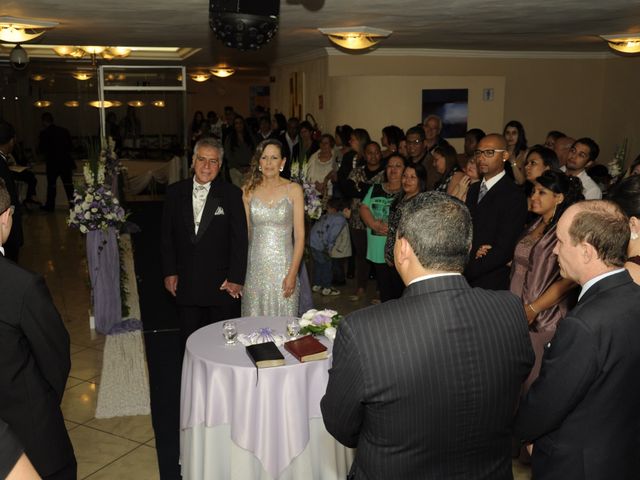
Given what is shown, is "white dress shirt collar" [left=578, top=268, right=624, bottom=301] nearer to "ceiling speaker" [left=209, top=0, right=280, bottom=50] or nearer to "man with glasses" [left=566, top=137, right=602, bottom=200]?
"ceiling speaker" [left=209, top=0, right=280, bottom=50]

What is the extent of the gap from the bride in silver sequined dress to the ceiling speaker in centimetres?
77

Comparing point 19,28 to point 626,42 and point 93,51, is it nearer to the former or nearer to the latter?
point 93,51

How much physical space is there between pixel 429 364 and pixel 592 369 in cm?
54

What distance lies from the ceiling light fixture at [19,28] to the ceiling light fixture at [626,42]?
6861mm

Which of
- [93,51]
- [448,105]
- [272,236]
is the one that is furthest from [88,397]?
[448,105]

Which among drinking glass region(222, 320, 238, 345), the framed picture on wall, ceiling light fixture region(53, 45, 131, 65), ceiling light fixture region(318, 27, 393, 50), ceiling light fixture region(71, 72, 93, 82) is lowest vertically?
drinking glass region(222, 320, 238, 345)

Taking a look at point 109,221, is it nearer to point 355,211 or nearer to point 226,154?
point 355,211

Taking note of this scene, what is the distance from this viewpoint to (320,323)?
11.8 feet

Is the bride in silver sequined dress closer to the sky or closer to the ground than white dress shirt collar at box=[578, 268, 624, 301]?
closer to the ground

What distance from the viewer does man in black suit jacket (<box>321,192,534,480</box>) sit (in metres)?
1.84

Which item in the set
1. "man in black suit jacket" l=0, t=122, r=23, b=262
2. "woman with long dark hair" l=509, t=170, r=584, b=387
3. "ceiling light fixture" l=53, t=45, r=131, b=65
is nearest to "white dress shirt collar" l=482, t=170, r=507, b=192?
"woman with long dark hair" l=509, t=170, r=584, b=387

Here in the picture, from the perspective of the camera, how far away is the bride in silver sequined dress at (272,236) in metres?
4.68

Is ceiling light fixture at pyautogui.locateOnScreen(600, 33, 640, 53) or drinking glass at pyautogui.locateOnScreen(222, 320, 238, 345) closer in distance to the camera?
drinking glass at pyautogui.locateOnScreen(222, 320, 238, 345)

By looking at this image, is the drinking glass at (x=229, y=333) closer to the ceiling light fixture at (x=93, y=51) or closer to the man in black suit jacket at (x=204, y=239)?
the man in black suit jacket at (x=204, y=239)
